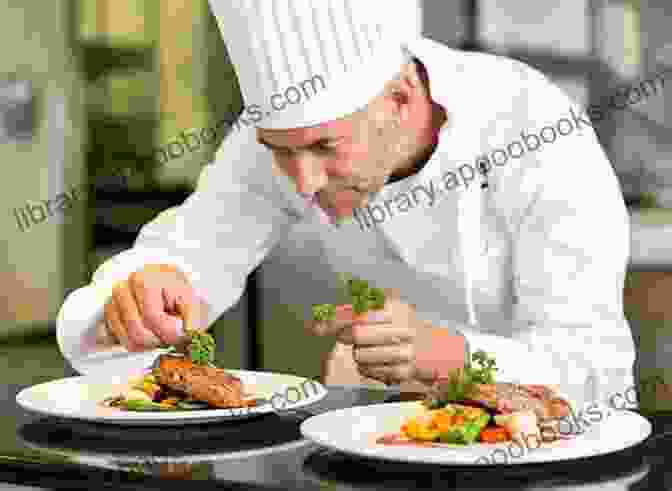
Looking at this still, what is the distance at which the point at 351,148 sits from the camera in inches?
72.5

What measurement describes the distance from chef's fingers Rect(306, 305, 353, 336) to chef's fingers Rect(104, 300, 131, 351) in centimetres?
47

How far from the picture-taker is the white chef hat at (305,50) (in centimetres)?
186

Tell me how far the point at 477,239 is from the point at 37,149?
12.7ft

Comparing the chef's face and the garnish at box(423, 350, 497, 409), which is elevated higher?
the chef's face

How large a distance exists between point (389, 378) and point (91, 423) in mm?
338

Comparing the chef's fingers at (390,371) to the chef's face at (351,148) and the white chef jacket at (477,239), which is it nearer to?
the white chef jacket at (477,239)

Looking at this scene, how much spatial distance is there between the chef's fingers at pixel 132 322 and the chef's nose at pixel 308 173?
0.29m

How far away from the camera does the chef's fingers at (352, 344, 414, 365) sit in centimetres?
155

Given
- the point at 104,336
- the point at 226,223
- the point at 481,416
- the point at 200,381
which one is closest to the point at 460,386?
the point at 481,416

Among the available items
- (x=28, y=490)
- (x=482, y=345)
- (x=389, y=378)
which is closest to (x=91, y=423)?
(x=28, y=490)

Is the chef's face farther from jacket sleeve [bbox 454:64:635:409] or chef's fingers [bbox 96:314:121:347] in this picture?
chef's fingers [bbox 96:314:121:347]

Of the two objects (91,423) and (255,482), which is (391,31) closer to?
(91,423)

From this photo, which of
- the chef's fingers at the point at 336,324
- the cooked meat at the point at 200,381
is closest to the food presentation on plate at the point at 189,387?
the cooked meat at the point at 200,381

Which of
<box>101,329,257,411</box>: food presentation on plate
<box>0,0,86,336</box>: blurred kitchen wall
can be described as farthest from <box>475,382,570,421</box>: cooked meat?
<box>0,0,86,336</box>: blurred kitchen wall
